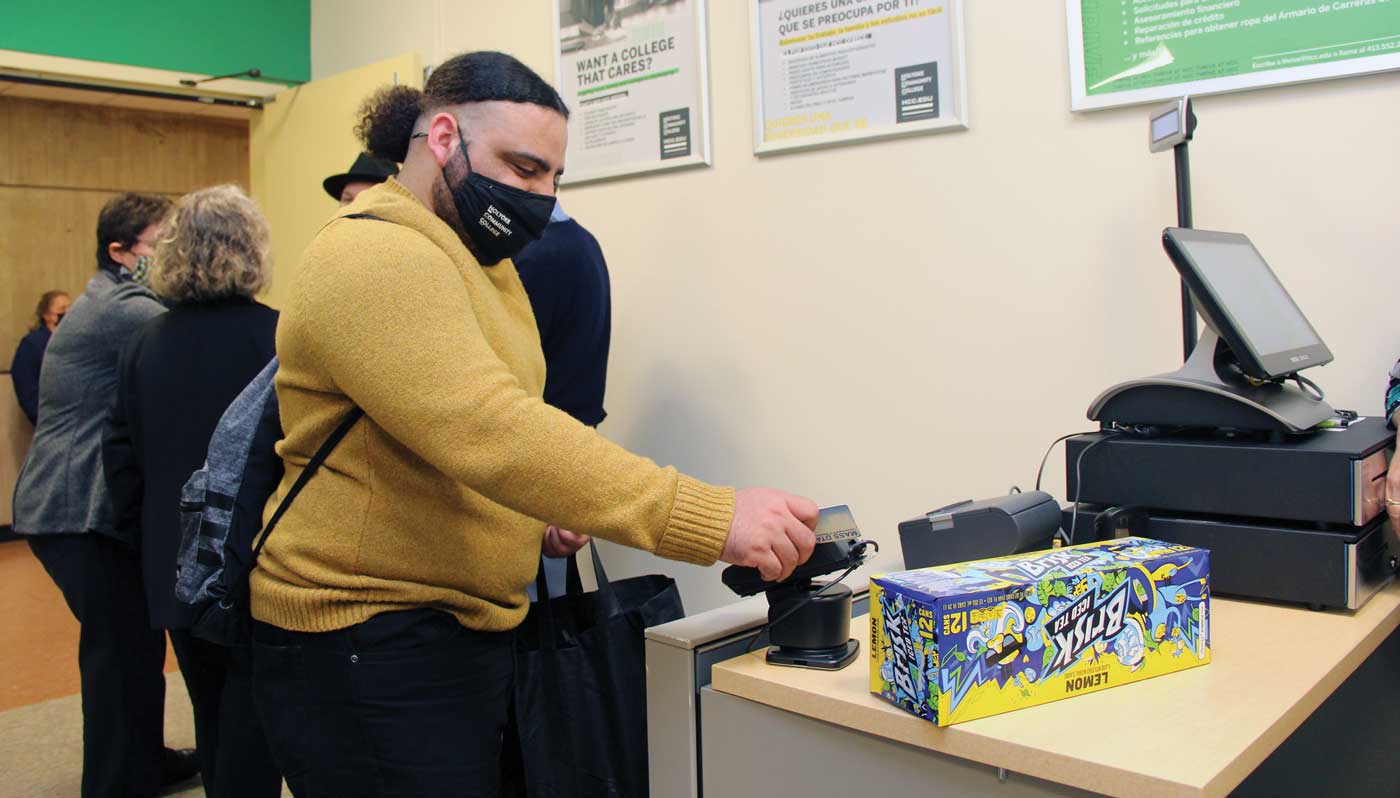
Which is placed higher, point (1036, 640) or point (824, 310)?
point (824, 310)

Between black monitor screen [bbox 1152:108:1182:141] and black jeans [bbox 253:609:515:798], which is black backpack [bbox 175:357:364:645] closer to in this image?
black jeans [bbox 253:609:515:798]

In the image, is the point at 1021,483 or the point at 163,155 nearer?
the point at 1021,483

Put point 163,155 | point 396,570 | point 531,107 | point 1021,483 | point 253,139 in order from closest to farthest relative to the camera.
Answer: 1. point 396,570
2. point 531,107
3. point 1021,483
4. point 253,139
5. point 163,155

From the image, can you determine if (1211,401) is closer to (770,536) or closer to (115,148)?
(770,536)

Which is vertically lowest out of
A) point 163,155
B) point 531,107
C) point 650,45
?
point 531,107

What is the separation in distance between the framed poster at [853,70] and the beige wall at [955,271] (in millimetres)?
40

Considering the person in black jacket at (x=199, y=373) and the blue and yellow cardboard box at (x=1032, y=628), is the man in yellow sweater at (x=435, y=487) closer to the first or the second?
the blue and yellow cardboard box at (x=1032, y=628)

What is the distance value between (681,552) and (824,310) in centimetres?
124

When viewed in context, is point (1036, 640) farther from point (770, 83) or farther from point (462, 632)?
point (770, 83)

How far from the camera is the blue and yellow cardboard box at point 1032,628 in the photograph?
95cm

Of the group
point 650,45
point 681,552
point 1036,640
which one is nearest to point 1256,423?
point 1036,640

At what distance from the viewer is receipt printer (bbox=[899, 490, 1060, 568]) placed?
1295 mm

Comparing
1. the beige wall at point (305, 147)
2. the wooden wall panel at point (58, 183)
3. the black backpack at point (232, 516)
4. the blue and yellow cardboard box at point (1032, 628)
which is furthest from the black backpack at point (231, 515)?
the wooden wall panel at point (58, 183)

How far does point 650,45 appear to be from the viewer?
2.51 m
